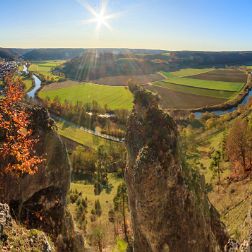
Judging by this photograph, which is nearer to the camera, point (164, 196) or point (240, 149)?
point (164, 196)

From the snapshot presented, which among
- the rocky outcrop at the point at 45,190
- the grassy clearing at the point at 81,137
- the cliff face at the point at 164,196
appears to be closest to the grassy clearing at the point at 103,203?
the cliff face at the point at 164,196

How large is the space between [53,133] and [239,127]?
196 feet

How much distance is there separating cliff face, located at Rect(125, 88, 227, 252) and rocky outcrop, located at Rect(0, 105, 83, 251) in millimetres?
6495

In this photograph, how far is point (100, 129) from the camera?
176m

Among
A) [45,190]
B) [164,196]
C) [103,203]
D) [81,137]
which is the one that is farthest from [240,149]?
[81,137]

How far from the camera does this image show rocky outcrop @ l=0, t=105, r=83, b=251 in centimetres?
2902

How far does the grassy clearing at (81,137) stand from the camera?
6058 inches

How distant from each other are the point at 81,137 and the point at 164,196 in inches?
5194

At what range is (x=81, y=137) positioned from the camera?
531 ft

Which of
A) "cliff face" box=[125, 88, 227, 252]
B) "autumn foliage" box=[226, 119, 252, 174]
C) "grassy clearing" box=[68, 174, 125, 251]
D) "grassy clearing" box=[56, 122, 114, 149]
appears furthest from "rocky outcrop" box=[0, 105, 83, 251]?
"grassy clearing" box=[56, 122, 114, 149]

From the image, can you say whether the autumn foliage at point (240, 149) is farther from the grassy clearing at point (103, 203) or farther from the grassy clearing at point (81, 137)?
the grassy clearing at point (81, 137)

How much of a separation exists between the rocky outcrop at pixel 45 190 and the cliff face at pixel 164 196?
650cm

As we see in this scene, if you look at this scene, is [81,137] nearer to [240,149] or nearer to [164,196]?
[240,149]

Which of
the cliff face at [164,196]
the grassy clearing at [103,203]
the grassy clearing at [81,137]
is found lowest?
the grassy clearing at [103,203]
